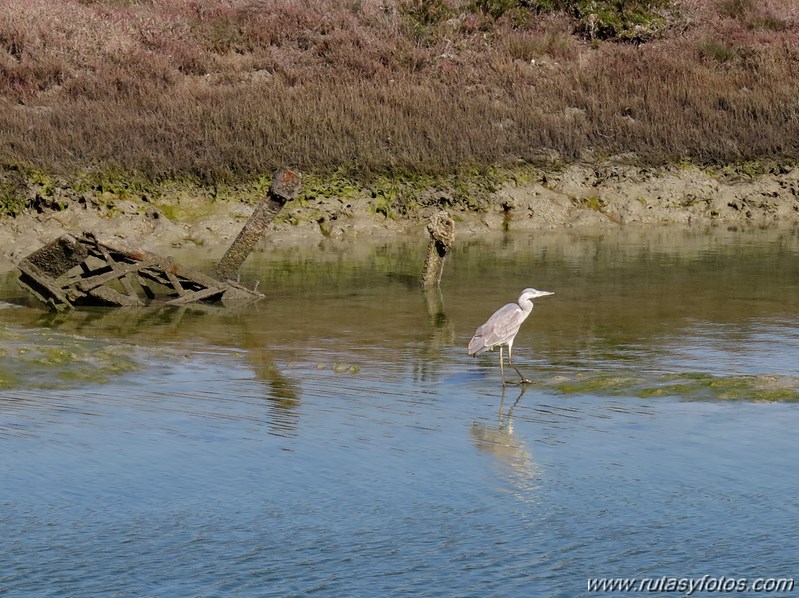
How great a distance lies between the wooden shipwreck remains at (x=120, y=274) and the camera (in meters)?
14.3

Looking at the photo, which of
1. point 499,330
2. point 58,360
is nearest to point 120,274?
point 58,360


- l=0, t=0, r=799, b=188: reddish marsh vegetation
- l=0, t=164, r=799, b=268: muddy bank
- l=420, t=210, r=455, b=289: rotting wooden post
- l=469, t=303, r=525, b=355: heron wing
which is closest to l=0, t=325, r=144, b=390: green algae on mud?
l=469, t=303, r=525, b=355: heron wing

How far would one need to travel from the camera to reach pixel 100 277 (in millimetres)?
14312

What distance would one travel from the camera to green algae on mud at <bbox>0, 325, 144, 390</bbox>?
32.8 ft

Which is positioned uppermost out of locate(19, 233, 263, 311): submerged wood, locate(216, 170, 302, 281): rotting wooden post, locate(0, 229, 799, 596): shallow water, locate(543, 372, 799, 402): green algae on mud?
locate(216, 170, 302, 281): rotting wooden post

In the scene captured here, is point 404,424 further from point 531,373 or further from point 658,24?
point 658,24

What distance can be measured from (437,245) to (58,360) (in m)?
6.48

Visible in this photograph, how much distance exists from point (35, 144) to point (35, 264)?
8051 millimetres

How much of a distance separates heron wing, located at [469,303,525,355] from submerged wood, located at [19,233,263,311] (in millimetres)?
5436

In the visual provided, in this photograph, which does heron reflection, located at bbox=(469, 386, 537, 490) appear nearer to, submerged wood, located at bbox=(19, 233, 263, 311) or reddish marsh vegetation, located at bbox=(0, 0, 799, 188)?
submerged wood, located at bbox=(19, 233, 263, 311)

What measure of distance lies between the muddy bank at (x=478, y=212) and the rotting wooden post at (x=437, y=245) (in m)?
4.58

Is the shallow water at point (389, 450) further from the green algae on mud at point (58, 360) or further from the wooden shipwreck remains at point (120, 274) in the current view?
the wooden shipwreck remains at point (120, 274)

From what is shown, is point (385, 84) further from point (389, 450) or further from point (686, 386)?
point (389, 450)

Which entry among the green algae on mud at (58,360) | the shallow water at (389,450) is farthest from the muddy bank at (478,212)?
the green algae on mud at (58,360)
